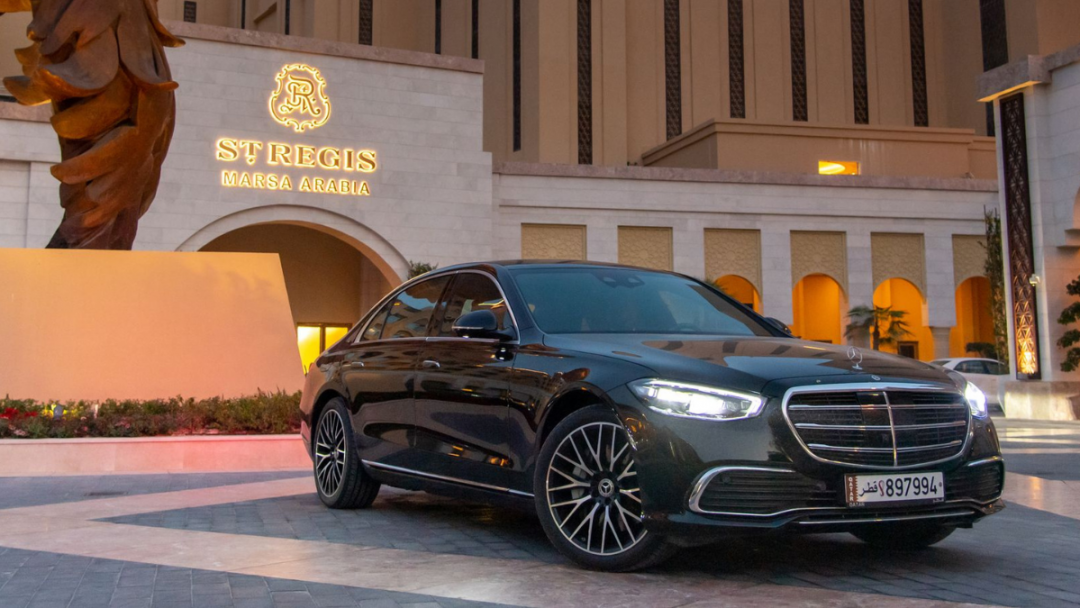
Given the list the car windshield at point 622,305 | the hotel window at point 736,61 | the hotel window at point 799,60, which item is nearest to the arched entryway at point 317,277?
the hotel window at point 736,61

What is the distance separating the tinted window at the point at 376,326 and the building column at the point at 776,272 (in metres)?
29.8

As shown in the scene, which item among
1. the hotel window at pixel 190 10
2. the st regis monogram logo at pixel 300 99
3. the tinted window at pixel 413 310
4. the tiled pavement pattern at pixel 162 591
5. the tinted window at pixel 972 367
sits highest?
the hotel window at pixel 190 10

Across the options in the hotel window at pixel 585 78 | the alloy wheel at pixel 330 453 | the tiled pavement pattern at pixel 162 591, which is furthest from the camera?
the hotel window at pixel 585 78

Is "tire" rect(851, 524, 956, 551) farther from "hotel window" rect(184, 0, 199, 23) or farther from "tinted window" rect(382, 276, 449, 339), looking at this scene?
"hotel window" rect(184, 0, 199, 23)

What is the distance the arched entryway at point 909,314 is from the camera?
3666cm

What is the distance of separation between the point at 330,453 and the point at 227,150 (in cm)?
2524

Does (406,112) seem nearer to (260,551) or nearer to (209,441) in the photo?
(209,441)

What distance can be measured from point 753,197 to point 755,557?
31.6 metres

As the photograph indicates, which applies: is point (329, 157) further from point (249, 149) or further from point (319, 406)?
point (319, 406)

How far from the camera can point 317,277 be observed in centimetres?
3688

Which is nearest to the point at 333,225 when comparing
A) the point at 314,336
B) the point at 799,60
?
the point at 314,336

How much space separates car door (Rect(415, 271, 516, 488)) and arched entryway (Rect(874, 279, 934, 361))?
32.3 m

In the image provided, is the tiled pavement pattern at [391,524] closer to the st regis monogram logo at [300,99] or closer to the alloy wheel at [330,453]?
the alloy wheel at [330,453]

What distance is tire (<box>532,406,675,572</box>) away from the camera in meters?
4.28
